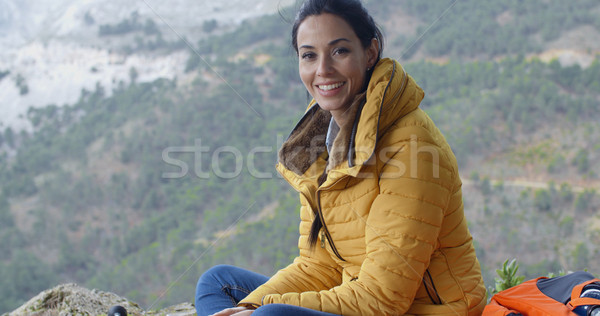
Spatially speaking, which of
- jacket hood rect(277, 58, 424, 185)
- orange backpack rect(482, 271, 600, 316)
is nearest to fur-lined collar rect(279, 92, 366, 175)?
jacket hood rect(277, 58, 424, 185)

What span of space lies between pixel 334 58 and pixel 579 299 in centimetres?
94

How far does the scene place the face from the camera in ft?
4.51

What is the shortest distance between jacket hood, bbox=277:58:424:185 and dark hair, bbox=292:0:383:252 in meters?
0.11

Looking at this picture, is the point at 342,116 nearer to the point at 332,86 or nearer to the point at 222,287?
the point at 332,86

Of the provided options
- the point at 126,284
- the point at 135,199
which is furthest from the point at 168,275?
the point at 135,199

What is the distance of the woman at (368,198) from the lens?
1170mm

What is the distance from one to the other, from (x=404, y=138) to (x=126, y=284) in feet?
34.7

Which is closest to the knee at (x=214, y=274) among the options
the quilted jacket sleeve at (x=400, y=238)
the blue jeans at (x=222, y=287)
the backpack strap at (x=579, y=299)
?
the blue jeans at (x=222, y=287)

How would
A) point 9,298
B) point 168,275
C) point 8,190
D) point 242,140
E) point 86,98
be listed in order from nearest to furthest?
point 9,298
point 168,275
point 242,140
point 8,190
point 86,98

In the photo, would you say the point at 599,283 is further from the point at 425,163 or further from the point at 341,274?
the point at 341,274

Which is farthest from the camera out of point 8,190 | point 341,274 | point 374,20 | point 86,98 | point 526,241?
point 86,98

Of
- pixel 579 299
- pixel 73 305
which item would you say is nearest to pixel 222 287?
pixel 73 305

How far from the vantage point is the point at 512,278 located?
246 cm

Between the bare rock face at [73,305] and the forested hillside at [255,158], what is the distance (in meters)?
5.65
